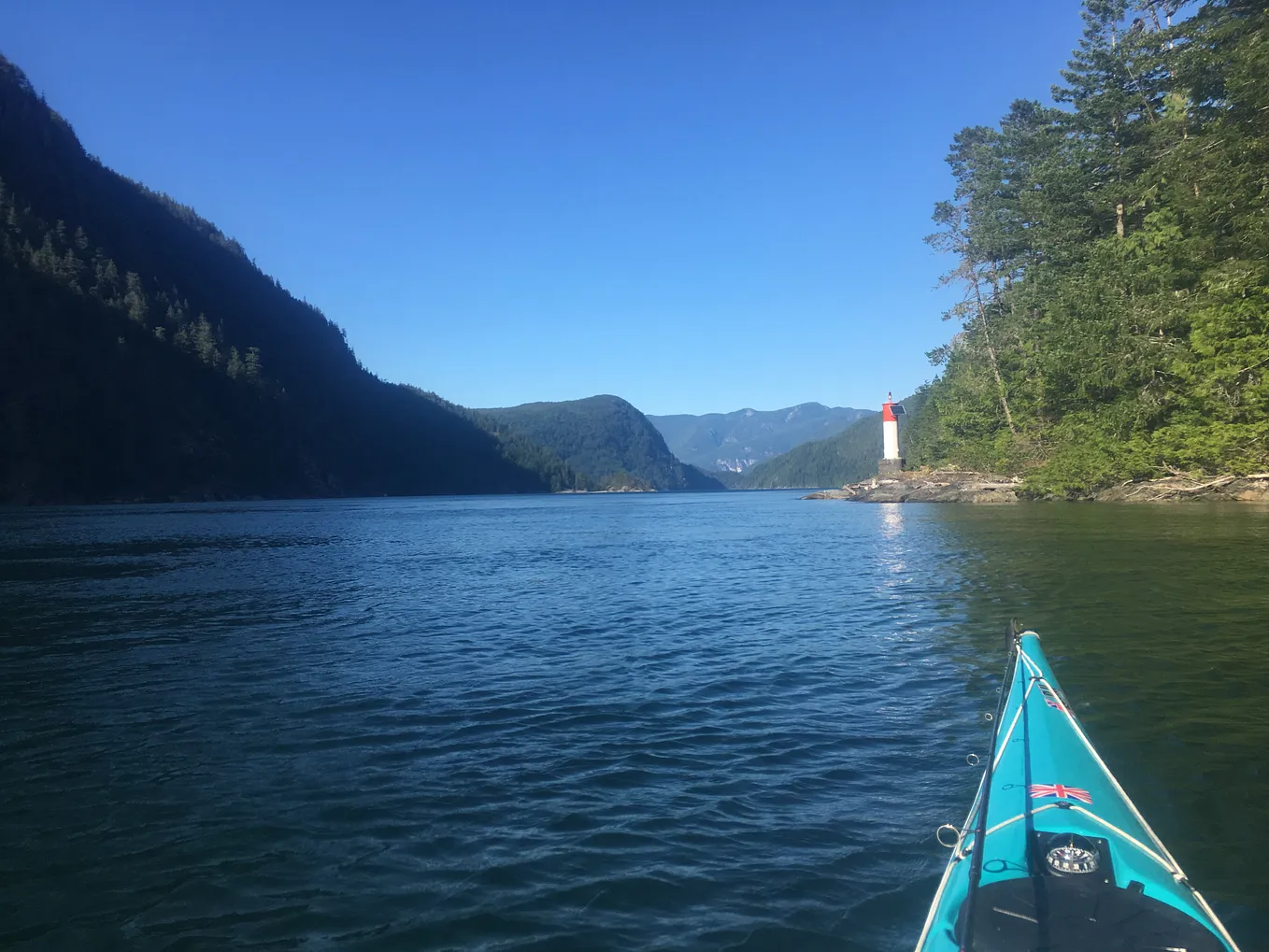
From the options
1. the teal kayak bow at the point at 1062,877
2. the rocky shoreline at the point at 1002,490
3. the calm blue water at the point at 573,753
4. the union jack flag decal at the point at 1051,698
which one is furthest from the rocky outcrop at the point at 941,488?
the teal kayak bow at the point at 1062,877

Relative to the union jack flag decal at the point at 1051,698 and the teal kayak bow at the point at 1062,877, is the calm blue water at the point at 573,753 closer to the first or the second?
the teal kayak bow at the point at 1062,877

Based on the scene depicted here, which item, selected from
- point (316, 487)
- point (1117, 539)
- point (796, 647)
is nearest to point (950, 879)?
point (796, 647)

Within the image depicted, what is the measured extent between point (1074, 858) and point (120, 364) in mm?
155830

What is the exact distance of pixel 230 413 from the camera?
150625mm

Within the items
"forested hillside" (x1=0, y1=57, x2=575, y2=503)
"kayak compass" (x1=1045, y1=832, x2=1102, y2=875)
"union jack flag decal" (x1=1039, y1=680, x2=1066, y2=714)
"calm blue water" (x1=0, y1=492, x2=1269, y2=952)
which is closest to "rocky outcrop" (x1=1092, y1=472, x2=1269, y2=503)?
"calm blue water" (x1=0, y1=492, x2=1269, y2=952)

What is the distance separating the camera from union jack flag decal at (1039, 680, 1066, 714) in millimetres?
7367

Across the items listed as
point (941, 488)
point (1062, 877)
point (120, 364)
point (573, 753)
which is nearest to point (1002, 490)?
point (941, 488)

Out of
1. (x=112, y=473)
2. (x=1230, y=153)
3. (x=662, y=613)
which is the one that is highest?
(x=1230, y=153)

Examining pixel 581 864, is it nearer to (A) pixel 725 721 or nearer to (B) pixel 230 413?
(A) pixel 725 721

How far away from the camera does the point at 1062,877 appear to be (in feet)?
15.3

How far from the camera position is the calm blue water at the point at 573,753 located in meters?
6.00

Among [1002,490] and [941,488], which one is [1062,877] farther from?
[941,488]

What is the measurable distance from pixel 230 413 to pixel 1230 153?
523ft

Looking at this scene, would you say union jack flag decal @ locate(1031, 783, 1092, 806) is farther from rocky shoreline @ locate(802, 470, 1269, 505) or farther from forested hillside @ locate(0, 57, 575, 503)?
forested hillside @ locate(0, 57, 575, 503)
